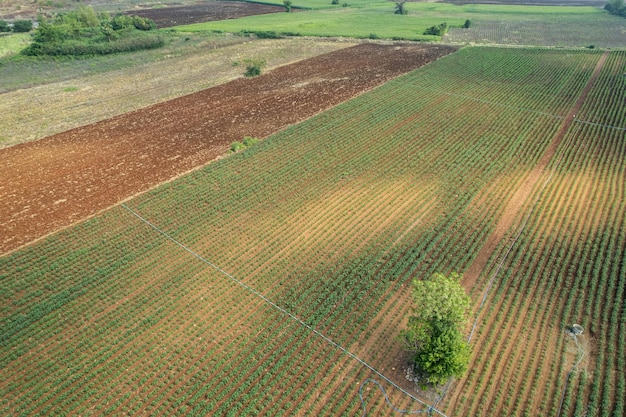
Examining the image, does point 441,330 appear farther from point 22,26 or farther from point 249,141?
point 22,26

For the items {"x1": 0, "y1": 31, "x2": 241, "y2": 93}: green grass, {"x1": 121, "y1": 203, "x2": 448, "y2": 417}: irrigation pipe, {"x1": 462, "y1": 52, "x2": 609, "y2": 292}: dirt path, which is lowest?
{"x1": 121, "y1": 203, "x2": 448, "y2": 417}: irrigation pipe

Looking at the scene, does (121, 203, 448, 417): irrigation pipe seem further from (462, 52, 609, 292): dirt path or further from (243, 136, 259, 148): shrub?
(243, 136, 259, 148): shrub

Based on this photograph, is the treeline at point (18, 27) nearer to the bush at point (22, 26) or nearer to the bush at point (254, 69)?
the bush at point (22, 26)

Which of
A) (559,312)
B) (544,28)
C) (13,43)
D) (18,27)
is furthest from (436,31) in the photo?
(18,27)

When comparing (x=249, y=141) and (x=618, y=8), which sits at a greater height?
(x=618, y=8)

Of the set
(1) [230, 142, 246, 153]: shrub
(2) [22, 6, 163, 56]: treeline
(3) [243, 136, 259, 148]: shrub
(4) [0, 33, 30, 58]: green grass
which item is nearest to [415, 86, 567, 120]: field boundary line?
(3) [243, 136, 259, 148]: shrub

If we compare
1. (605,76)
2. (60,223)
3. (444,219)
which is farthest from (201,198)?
(605,76)

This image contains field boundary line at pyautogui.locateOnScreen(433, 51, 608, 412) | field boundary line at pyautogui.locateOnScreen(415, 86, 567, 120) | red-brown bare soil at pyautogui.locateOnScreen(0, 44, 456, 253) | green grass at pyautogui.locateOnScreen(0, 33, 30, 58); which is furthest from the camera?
green grass at pyautogui.locateOnScreen(0, 33, 30, 58)
